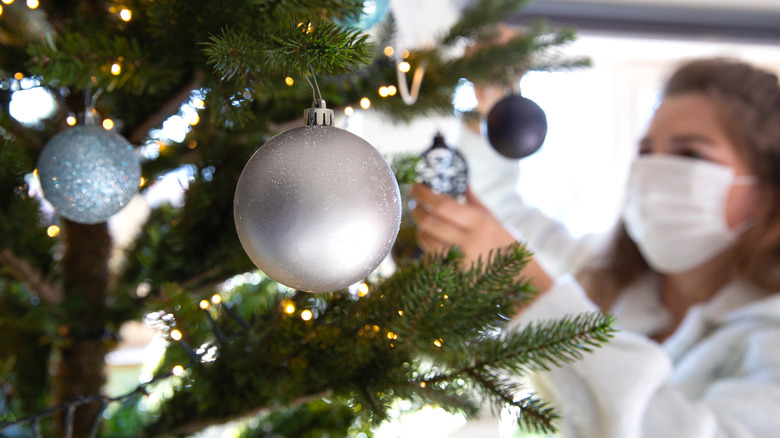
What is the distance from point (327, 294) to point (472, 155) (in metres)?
0.85

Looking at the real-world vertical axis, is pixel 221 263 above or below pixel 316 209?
below

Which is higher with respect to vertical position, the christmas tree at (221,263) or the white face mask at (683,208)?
the christmas tree at (221,263)

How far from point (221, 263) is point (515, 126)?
33cm

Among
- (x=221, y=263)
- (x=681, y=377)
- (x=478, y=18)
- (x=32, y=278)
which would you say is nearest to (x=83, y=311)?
(x=32, y=278)

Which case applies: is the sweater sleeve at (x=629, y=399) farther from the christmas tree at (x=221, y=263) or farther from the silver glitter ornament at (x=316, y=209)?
the silver glitter ornament at (x=316, y=209)

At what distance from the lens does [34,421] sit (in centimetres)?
35

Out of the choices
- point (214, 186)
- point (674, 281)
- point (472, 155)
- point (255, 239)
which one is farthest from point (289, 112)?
point (674, 281)

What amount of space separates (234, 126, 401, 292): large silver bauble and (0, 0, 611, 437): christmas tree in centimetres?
1

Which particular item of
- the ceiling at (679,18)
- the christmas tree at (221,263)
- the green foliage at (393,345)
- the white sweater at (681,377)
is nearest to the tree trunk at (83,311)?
the christmas tree at (221,263)

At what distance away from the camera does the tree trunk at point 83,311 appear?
53 cm

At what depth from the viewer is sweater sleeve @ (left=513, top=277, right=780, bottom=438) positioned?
1.83 ft

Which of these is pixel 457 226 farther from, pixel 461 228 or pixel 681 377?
pixel 681 377

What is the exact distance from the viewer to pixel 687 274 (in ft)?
3.54

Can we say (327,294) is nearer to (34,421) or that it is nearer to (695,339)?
(34,421)
